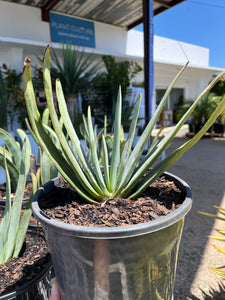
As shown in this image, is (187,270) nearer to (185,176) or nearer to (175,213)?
(175,213)

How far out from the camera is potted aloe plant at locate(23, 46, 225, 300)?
530 mm

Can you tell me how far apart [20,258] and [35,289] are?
179 millimetres

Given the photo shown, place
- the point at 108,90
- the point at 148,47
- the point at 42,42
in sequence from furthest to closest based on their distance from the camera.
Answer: the point at 108,90
the point at 42,42
the point at 148,47

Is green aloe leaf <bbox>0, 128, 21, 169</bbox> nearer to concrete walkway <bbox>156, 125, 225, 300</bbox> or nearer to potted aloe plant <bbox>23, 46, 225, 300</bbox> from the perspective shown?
potted aloe plant <bbox>23, 46, 225, 300</bbox>

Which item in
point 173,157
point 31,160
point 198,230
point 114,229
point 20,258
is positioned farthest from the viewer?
point 198,230

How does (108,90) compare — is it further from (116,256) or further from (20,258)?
(116,256)

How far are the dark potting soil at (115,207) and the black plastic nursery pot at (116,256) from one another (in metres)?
0.07

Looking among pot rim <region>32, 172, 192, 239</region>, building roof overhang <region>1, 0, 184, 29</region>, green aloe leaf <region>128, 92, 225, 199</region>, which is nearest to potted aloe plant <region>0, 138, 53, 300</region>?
pot rim <region>32, 172, 192, 239</region>

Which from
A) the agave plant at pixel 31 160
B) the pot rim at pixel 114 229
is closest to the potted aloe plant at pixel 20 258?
the agave plant at pixel 31 160

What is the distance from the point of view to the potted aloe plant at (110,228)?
1.74ft

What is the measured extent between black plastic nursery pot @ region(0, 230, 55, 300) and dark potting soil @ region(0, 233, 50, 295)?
0.04 meters

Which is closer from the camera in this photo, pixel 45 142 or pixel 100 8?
pixel 45 142

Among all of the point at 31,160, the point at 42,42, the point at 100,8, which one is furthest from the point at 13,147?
the point at 100,8

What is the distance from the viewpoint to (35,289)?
2.64ft
